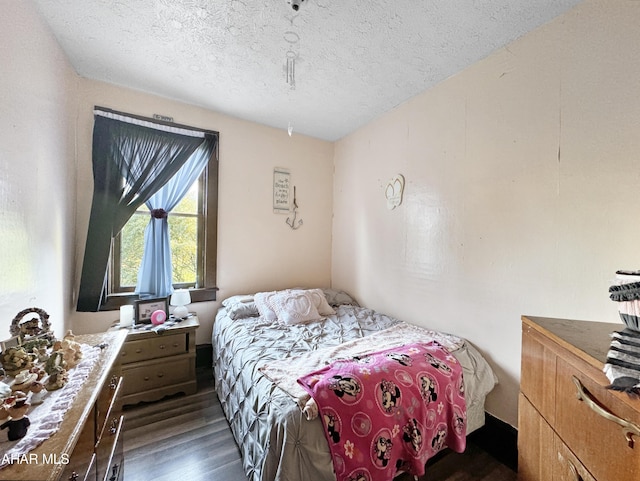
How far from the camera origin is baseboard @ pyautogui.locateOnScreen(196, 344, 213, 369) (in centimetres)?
264

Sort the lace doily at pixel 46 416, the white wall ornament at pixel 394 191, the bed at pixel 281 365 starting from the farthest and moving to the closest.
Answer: the white wall ornament at pixel 394 191, the bed at pixel 281 365, the lace doily at pixel 46 416

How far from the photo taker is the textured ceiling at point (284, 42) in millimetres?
1458

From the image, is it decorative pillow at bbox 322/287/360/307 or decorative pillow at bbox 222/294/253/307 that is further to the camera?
decorative pillow at bbox 322/287/360/307

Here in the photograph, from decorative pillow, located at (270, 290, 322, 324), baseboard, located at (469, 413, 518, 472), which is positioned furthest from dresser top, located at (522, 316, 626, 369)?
decorative pillow, located at (270, 290, 322, 324)

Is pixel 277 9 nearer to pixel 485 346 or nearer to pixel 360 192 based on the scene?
pixel 360 192

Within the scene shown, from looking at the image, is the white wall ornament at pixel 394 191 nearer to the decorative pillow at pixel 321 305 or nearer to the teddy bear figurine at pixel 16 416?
the decorative pillow at pixel 321 305

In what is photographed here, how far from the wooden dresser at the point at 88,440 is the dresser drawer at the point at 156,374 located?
0.78m

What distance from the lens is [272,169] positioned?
3.06 metres

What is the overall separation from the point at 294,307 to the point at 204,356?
1.14 metres

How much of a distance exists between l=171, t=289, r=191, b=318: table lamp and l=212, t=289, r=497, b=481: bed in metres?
0.32

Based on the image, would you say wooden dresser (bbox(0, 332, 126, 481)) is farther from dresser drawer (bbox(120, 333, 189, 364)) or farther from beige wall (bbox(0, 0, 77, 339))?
dresser drawer (bbox(120, 333, 189, 364))

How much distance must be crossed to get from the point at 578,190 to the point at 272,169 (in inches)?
104

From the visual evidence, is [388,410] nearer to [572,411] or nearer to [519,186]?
[572,411]

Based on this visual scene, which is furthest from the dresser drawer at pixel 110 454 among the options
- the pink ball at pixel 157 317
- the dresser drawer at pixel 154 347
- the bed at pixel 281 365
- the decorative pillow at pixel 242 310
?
the decorative pillow at pixel 242 310
